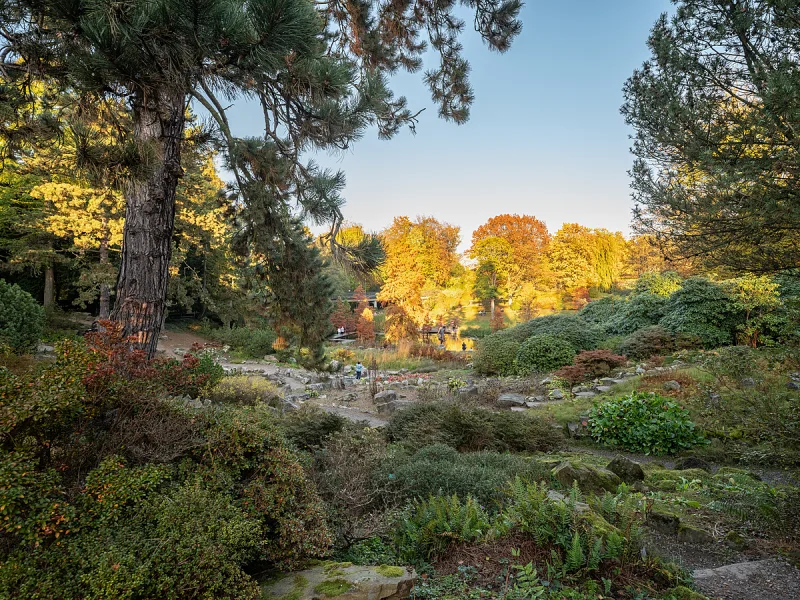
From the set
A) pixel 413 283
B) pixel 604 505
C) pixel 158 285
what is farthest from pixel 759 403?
pixel 413 283

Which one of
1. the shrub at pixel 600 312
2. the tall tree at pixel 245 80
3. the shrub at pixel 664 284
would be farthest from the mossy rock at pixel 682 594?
the shrub at pixel 600 312

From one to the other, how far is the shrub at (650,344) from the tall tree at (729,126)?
23.4 ft

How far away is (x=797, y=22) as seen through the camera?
3.46m

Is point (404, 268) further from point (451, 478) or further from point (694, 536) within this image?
point (694, 536)

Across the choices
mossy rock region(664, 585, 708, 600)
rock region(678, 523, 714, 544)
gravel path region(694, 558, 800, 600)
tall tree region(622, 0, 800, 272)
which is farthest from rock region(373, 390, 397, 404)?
mossy rock region(664, 585, 708, 600)

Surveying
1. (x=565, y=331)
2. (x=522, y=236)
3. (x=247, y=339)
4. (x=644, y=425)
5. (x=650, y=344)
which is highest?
(x=522, y=236)

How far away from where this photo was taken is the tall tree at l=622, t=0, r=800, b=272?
345 cm

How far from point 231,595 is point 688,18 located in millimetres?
6144

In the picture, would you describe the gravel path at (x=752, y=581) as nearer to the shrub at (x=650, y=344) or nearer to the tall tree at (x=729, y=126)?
the tall tree at (x=729, y=126)

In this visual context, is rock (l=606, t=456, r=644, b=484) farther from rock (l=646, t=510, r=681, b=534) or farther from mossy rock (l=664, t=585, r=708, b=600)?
mossy rock (l=664, t=585, r=708, b=600)

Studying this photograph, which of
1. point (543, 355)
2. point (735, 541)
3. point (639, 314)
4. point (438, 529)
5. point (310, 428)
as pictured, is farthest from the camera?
point (639, 314)

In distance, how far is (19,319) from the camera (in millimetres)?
8961

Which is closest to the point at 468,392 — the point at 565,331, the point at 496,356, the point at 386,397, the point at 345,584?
the point at 386,397

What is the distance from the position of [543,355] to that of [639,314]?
13.6 ft
